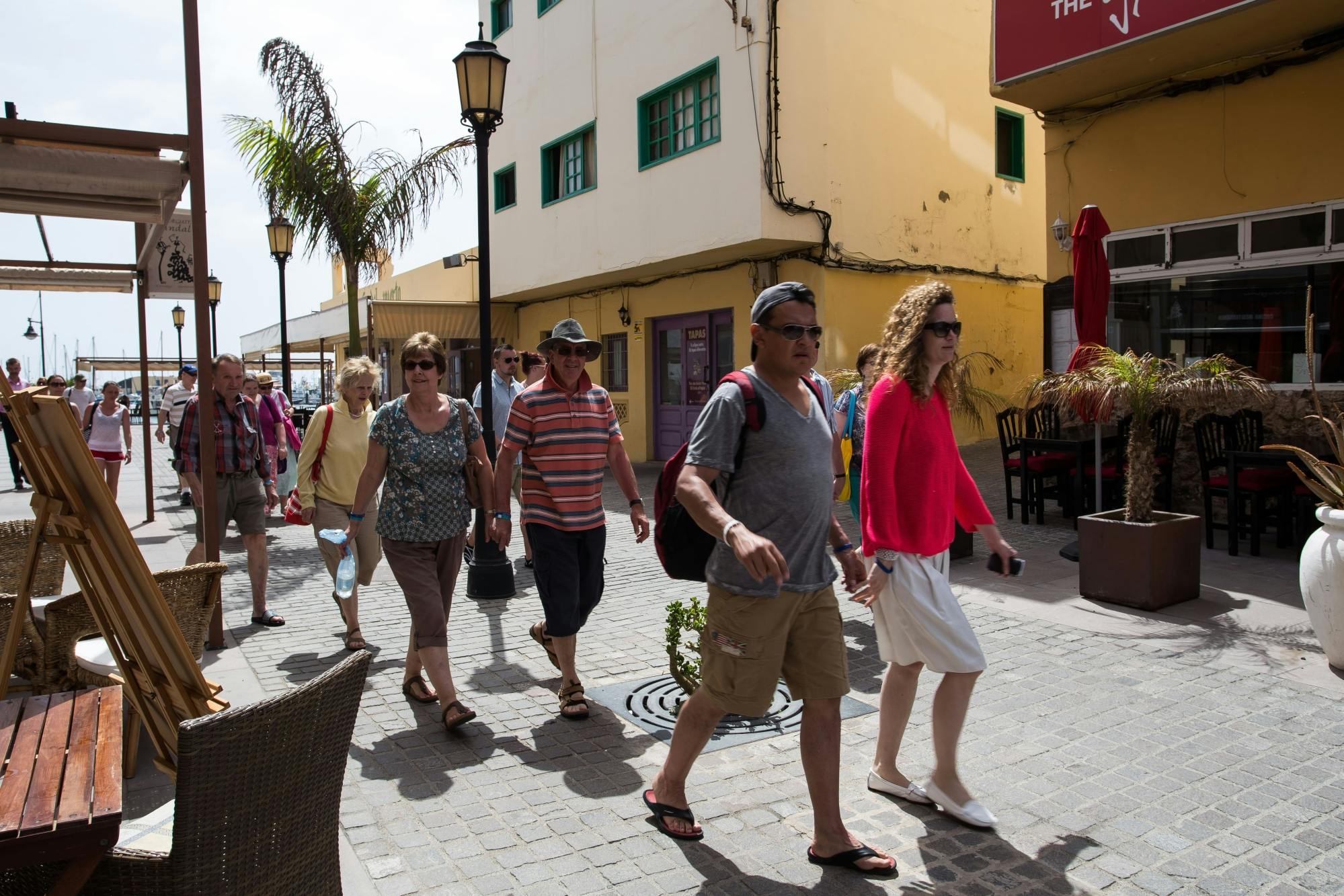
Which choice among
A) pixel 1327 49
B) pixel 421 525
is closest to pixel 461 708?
pixel 421 525

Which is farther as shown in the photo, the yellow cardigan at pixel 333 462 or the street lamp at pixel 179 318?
the street lamp at pixel 179 318

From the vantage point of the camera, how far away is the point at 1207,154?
366 inches

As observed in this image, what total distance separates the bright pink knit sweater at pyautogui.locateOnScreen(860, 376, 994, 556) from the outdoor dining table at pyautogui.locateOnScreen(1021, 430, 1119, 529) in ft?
19.8

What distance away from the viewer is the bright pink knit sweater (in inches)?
135

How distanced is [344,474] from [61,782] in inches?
157

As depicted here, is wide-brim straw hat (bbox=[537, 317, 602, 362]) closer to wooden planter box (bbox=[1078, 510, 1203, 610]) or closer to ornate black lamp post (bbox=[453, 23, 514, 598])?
ornate black lamp post (bbox=[453, 23, 514, 598])

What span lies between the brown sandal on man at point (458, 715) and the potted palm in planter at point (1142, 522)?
4422 millimetres

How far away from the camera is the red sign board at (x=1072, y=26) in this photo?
7.70 m

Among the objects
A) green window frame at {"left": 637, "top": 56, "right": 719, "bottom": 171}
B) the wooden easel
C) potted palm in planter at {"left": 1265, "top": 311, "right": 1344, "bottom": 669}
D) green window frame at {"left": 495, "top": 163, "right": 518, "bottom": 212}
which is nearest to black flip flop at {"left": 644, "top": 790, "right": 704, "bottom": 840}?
the wooden easel

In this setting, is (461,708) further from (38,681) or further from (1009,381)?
(1009,381)

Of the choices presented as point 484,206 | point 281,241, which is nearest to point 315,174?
point 281,241

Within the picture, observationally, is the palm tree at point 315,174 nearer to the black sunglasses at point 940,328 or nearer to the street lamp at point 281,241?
the street lamp at point 281,241

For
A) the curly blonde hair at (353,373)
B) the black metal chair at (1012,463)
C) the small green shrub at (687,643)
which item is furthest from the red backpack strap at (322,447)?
the black metal chair at (1012,463)

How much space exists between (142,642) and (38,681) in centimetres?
168
